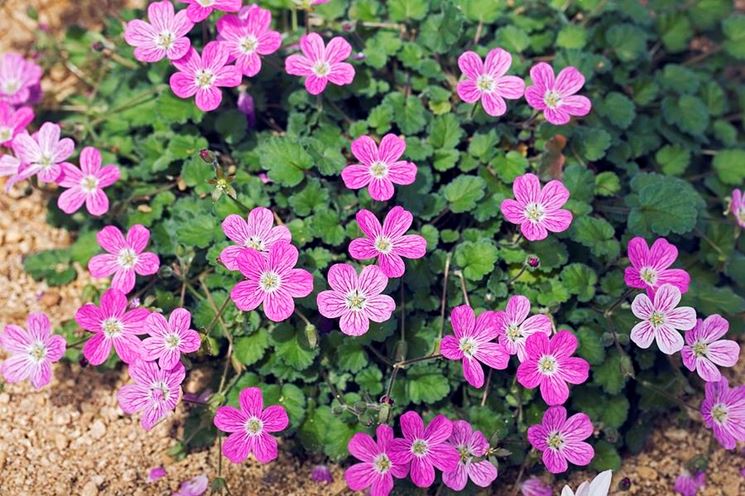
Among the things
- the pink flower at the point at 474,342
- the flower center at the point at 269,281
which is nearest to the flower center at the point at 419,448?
the pink flower at the point at 474,342

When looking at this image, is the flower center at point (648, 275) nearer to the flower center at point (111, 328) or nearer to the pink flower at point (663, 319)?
the pink flower at point (663, 319)

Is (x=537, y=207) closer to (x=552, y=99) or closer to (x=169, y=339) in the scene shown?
(x=552, y=99)

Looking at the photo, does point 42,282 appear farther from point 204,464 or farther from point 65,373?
point 204,464

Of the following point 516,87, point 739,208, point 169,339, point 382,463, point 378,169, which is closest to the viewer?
point 382,463

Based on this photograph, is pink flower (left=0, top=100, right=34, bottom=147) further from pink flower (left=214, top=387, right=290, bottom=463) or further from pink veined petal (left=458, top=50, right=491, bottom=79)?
pink veined petal (left=458, top=50, right=491, bottom=79)

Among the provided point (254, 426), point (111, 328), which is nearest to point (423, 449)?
point (254, 426)

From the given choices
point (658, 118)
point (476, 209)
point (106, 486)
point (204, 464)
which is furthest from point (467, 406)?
point (658, 118)
